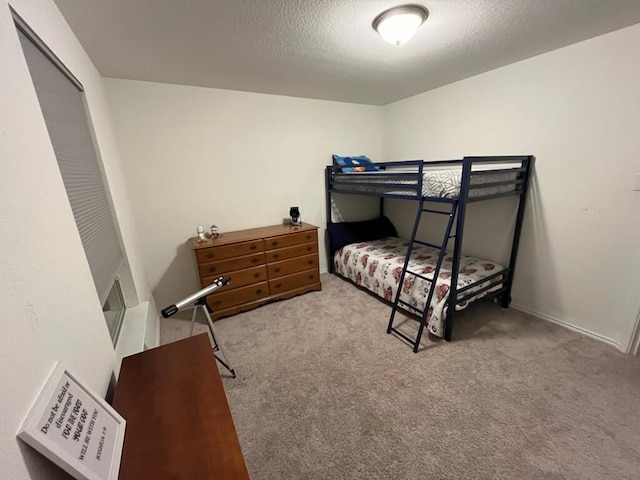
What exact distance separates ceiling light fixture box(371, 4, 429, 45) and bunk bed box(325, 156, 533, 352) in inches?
35.9

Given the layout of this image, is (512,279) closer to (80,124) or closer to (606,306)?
(606,306)

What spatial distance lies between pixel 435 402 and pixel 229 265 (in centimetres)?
208

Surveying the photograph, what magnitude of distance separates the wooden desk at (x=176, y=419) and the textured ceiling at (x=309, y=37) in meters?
1.78

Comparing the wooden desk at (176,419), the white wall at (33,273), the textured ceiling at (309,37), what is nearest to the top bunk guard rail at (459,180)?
the textured ceiling at (309,37)

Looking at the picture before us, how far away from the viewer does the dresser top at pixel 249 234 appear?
2.57 meters

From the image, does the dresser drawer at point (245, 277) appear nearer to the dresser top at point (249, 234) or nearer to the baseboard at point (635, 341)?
the dresser top at point (249, 234)

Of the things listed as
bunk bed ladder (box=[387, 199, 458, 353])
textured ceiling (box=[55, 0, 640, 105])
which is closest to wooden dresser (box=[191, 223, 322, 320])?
bunk bed ladder (box=[387, 199, 458, 353])

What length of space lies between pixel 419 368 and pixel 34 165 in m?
2.31

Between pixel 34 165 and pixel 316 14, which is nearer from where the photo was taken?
pixel 34 165

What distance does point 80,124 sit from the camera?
1512 millimetres

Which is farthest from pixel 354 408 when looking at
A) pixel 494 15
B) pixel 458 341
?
pixel 494 15

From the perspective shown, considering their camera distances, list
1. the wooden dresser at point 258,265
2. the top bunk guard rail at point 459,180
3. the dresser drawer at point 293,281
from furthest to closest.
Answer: the dresser drawer at point 293,281
the wooden dresser at point 258,265
the top bunk guard rail at point 459,180

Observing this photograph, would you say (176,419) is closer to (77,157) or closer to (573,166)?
(77,157)

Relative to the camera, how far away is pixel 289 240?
292 cm
